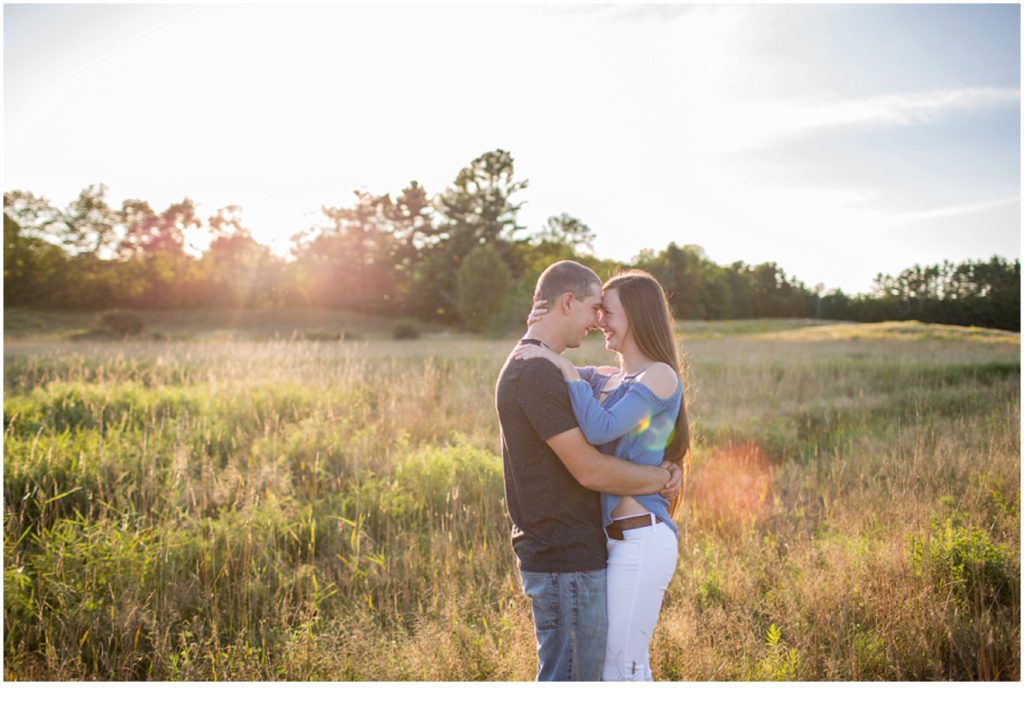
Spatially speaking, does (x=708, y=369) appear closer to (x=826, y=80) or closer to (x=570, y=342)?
(x=826, y=80)

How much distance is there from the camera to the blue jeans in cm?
225

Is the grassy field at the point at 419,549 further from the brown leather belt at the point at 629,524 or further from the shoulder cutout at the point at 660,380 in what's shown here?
the brown leather belt at the point at 629,524

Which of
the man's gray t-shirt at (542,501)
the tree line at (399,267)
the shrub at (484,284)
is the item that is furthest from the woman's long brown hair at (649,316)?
the shrub at (484,284)

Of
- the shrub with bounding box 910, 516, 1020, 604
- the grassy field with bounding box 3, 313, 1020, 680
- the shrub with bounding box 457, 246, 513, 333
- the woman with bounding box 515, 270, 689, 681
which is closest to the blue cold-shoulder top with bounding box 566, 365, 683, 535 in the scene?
the woman with bounding box 515, 270, 689, 681

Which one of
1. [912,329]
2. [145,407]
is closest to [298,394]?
[145,407]

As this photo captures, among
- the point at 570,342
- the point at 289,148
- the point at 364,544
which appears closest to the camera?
the point at 570,342

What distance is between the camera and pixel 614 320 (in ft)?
8.35

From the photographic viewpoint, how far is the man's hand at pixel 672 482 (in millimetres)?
2369

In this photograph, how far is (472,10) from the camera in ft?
16.1

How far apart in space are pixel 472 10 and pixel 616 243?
10.9ft

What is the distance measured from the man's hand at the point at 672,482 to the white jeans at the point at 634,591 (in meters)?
0.12

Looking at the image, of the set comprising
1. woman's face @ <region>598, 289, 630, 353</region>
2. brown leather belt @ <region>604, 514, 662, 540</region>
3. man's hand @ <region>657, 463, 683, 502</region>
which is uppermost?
woman's face @ <region>598, 289, 630, 353</region>

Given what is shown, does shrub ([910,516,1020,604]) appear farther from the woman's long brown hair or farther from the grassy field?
the woman's long brown hair

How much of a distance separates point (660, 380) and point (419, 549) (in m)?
2.80
